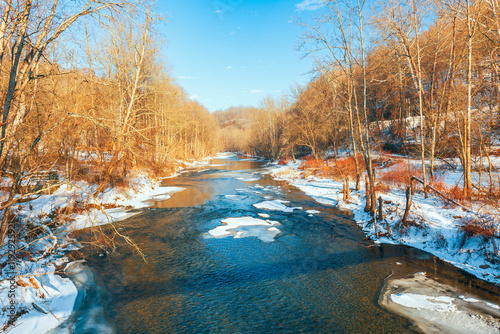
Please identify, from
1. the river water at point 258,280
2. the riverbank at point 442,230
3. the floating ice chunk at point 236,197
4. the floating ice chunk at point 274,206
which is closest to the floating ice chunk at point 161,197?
the floating ice chunk at point 236,197

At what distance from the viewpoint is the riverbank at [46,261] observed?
486 cm

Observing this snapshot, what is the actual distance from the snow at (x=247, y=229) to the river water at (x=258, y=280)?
35 cm

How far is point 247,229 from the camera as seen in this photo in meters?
10.6

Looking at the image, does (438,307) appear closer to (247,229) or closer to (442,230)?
(442,230)

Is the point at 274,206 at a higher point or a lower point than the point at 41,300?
lower

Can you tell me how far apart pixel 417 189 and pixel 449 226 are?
5.10 metres

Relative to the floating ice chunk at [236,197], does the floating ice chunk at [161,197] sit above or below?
above

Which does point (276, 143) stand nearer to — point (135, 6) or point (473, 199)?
point (473, 199)

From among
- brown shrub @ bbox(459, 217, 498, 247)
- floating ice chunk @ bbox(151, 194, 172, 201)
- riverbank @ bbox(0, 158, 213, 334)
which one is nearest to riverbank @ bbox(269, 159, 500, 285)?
brown shrub @ bbox(459, 217, 498, 247)

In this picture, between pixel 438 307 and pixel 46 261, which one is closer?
pixel 438 307

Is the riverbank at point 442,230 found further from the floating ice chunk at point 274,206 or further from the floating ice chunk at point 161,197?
the floating ice chunk at point 161,197

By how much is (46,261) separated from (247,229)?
6.70 m

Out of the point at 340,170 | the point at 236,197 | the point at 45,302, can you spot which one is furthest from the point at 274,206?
the point at 45,302

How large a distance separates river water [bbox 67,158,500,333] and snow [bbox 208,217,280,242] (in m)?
0.35
